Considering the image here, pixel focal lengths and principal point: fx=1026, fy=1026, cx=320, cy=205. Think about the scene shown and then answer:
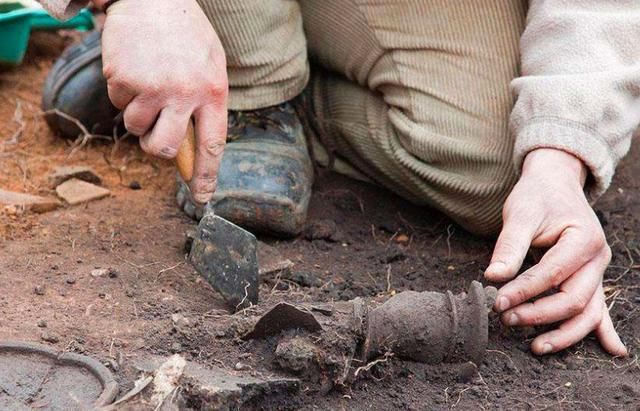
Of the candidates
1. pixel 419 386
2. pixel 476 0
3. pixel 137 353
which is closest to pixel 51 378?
pixel 137 353

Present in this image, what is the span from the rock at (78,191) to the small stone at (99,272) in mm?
469

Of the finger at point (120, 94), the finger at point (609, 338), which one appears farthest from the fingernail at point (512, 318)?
the finger at point (120, 94)

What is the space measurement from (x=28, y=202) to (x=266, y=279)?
69cm

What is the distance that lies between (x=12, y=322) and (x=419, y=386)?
2.57 ft

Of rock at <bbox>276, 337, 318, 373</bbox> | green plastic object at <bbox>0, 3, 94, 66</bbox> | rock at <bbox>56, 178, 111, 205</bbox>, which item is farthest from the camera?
green plastic object at <bbox>0, 3, 94, 66</bbox>

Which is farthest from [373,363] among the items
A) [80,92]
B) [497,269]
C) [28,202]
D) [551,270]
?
[80,92]

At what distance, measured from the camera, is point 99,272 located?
2.23 meters

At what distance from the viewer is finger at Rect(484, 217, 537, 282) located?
6.48ft

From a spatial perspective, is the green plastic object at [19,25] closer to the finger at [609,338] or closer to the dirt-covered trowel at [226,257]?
the dirt-covered trowel at [226,257]

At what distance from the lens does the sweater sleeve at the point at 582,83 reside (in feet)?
7.45

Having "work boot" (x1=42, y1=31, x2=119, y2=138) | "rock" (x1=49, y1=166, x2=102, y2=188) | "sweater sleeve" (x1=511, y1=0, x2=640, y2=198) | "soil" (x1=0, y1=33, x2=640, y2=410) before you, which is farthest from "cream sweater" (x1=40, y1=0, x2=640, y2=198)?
"work boot" (x1=42, y1=31, x2=119, y2=138)

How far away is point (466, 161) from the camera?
2588 mm

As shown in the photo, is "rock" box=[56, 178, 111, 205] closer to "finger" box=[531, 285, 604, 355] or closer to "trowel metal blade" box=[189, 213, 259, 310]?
"trowel metal blade" box=[189, 213, 259, 310]

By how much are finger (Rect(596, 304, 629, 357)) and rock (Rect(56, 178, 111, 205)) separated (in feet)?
4.38
